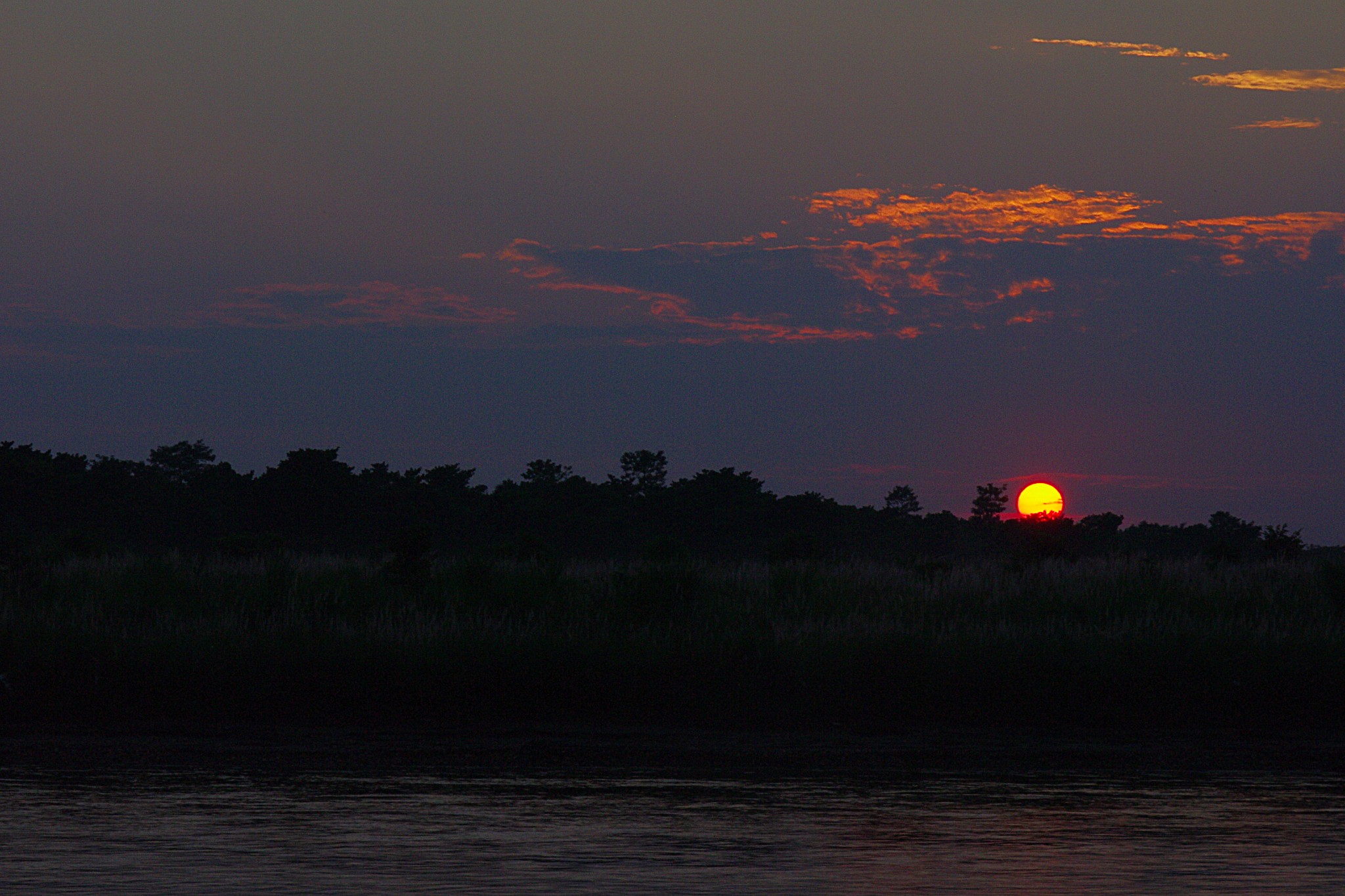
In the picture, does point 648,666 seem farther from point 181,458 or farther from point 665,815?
point 181,458

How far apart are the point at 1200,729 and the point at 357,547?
41001 mm

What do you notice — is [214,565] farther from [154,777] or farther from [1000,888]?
[1000,888]

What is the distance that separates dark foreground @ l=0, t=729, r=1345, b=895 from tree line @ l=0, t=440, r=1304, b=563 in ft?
97.8

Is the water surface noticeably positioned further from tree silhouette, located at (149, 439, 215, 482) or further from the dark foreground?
tree silhouette, located at (149, 439, 215, 482)

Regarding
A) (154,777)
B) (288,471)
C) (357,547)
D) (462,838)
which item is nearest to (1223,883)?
(462,838)

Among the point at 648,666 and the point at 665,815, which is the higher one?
the point at 648,666

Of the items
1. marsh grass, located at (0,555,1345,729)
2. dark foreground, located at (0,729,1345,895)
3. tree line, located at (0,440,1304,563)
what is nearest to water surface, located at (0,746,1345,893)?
dark foreground, located at (0,729,1345,895)

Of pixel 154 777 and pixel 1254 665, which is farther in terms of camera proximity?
pixel 1254 665

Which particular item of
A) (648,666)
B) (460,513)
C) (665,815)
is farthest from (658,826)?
(460,513)

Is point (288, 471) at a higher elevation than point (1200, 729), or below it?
higher

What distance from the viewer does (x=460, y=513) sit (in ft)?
194

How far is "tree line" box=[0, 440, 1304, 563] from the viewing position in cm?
5369

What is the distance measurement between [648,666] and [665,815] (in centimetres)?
689

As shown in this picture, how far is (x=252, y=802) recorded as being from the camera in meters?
10.2
